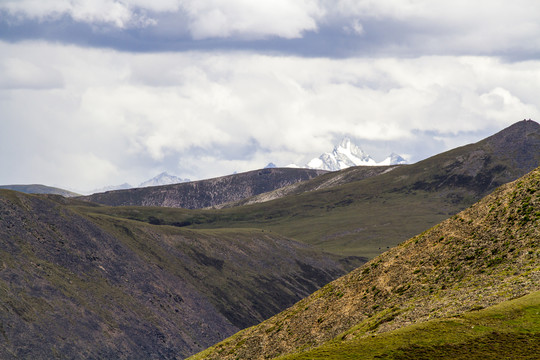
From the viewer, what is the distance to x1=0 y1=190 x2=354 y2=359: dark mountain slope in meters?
108

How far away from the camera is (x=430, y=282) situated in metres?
64.2

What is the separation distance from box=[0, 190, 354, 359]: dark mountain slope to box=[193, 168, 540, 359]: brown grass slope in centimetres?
4324

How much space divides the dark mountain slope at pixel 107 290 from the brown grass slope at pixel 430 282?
43237mm

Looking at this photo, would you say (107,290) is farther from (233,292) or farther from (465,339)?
(465,339)

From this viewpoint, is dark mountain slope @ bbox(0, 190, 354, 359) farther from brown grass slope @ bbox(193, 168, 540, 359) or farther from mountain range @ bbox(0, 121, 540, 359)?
brown grass slope @ bbox(193, 168, 540, 359)

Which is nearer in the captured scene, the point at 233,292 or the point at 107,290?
the point at 107,290

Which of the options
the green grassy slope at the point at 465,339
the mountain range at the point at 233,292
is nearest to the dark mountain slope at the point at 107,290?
the mountain range at the point at 233,292

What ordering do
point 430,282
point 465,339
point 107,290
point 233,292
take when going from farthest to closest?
point 233,292 → point 107,290 → point 430,282 → point 465,339

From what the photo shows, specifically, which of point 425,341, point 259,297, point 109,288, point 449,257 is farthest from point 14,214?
point 425,341

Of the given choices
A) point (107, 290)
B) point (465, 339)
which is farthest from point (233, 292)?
point (465, 339)

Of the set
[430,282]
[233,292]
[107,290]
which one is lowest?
[233,292]

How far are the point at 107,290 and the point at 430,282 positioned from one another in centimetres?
8767

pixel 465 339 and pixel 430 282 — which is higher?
pixel 430 282

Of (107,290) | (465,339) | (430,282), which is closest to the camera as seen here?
(465,339)
